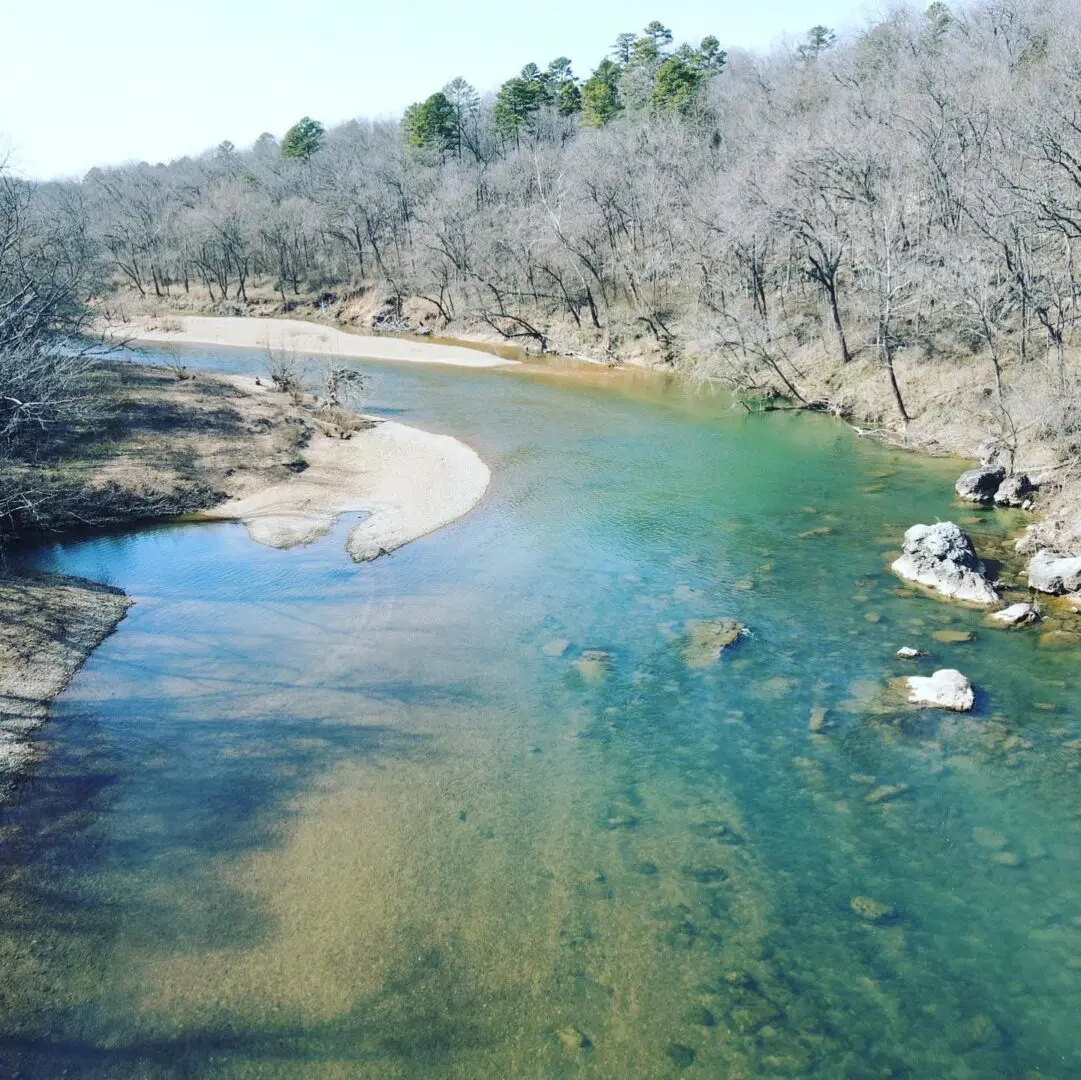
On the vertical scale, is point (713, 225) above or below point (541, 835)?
above

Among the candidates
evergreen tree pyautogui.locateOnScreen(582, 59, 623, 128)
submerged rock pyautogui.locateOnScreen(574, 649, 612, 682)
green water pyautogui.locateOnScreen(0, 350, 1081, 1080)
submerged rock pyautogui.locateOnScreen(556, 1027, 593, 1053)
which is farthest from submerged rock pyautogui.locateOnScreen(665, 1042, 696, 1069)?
evergreen tree pyautogui.locateOnScreen(582, 59, 623, 128)

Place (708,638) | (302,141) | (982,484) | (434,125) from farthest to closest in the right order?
(302,141) → (434,125) → (982,484) → (708,638)

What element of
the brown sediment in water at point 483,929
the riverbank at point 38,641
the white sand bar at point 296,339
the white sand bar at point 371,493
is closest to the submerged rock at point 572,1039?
the brown sediment in water at point 483,929

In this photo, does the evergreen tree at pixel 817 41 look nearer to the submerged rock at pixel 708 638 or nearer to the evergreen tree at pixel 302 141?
the evergreen tree at pixel 302 141

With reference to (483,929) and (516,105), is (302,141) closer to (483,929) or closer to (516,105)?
(516,105)

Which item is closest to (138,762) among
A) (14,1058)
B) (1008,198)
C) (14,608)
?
(14,1058)

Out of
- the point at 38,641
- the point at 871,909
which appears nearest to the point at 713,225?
the point at 38,641
